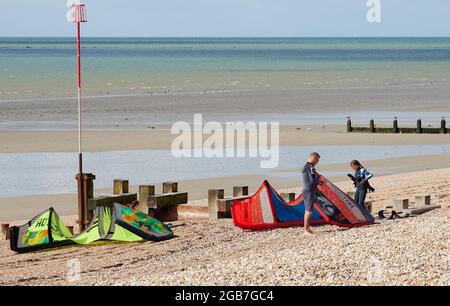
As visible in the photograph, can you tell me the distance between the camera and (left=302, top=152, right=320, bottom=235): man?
16.0 metres

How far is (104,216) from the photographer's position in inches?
669

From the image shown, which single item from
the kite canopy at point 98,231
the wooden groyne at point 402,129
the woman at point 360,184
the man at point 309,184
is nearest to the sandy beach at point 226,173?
the kite canopy at point 98,231

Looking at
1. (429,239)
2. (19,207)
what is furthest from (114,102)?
(429,239)

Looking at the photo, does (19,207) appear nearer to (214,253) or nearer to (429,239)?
(214,253)

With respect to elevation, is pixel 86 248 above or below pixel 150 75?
below

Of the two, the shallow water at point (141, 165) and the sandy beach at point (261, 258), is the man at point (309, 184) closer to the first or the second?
the sandy beach at point (261, 258)

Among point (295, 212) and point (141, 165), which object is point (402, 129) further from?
point (295, 212)

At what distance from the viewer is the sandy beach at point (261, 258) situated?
12.0 metres

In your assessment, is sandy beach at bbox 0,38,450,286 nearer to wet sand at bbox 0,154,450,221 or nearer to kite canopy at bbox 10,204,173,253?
wet sand at bbox 0,154,450,221

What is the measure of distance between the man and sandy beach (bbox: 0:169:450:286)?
320mm

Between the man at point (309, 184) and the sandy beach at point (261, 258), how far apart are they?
320 mm
